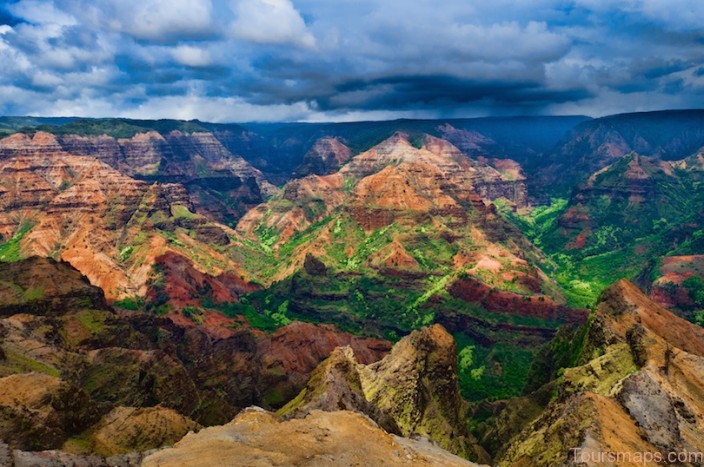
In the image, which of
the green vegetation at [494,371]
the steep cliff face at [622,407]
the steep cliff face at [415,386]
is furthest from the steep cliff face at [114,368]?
the steep cliff face at [622,407]

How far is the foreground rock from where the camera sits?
41625mm

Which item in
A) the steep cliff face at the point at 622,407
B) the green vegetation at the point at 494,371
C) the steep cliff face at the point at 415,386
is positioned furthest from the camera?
the green vegetation at the point at 494,371

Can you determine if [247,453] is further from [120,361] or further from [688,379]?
[120,361]

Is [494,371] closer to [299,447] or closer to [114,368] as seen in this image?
[114,368]

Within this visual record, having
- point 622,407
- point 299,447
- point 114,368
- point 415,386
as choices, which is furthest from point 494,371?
point 299,447

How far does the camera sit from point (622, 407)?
63188 millimetres

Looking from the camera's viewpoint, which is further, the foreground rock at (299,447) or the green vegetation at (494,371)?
the green vegetation at (494,371)

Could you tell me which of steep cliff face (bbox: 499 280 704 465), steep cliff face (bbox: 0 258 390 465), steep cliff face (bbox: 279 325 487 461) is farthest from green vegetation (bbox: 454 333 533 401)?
steep cliff face (bbox: 499 280 704 465)

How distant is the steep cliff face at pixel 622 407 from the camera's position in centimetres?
5575

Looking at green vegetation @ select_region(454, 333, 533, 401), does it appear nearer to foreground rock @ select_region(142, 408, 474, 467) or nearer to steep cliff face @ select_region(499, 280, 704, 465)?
steep cliff face @ select_region(499, 280, 704, 465)

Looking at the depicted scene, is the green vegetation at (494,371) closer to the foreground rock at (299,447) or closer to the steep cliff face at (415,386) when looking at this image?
the steep cliff face at (415,386)

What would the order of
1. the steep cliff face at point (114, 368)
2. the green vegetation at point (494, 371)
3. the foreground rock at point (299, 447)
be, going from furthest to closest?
the green vegetation at point (494, 371)
the steep cliff face at point (114, 368)
the foreground rock at point (299, 447)

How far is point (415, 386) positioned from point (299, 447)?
56.3 meters

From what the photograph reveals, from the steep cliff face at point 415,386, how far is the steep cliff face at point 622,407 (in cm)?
1472
